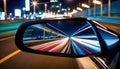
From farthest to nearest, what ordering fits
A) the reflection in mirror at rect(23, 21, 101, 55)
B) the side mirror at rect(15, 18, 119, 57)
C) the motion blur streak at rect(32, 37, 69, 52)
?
the reflection in mirror at rect(23, 21, 101, 55)
the motion blur streak at rect(32, 37, 69, 52)
the side mirror at rect(15, 18, 119, 57)

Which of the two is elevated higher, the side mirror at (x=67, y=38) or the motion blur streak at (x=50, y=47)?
the side mirror at (x=67, y=38)

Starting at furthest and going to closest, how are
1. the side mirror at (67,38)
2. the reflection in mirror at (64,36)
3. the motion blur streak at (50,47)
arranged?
the reflection in mirror at (64,36), the motion blur streak at (50,47), the side mirror at (67,38)

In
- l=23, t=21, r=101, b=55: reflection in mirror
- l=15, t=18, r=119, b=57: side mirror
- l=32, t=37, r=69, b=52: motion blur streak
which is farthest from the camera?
l=23, t=21, r=101, b=55: reflection in mirror

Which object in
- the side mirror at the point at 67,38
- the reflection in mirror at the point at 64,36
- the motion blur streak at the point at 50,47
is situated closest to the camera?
the side mirror at the point at 67,38

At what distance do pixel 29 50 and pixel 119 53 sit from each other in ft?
3.20

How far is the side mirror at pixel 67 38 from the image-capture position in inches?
121

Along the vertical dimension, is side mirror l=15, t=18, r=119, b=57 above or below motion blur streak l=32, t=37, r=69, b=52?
above

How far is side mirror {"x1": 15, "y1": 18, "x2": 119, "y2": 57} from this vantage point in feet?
10.1

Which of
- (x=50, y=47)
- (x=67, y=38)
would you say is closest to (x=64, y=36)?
(x=67, y=38)

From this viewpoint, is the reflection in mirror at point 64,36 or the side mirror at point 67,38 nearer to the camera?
the side mirror at point 67,38

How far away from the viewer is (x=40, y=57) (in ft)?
35.3

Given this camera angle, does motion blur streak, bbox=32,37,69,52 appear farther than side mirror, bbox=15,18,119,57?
Yes

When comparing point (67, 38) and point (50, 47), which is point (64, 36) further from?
point (50, 47)

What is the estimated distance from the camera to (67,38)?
17.7 ft
